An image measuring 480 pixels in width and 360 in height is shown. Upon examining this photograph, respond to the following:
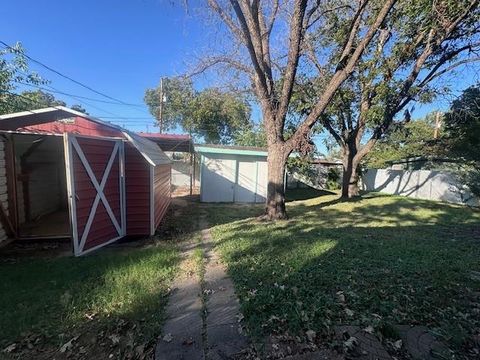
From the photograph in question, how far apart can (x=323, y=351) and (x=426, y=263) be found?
302 centimetres

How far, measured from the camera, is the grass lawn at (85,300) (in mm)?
2744

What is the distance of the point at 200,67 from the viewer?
8.70 meters

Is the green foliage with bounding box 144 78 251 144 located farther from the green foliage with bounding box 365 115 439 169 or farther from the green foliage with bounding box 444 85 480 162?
the green foliage with bounding box 444 85 480 162

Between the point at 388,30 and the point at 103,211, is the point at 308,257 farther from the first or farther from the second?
the point at 388,30

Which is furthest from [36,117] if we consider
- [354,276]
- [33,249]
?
[354,276]

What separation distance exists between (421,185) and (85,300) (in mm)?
16998

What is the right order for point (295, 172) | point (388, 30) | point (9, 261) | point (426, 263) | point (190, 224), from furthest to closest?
1. point (295, 172)
2. point (388, 30)
3. point (190, 224)
4. point (9, 261)
5. point (426, 263)

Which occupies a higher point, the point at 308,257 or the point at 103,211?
the point at 103,211

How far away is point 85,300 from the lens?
11.3ft

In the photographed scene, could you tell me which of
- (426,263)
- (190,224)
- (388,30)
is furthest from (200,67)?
(426,263)

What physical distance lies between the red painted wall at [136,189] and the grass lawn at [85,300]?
56.6 inches

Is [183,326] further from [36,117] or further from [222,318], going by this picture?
[36,117]

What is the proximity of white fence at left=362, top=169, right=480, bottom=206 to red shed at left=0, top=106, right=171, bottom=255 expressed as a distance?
13763mm

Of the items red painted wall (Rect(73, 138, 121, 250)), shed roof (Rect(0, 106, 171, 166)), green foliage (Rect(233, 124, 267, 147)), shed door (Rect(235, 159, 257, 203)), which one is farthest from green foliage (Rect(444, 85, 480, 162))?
green foliage (Rect(233, 124, 267, 147))
